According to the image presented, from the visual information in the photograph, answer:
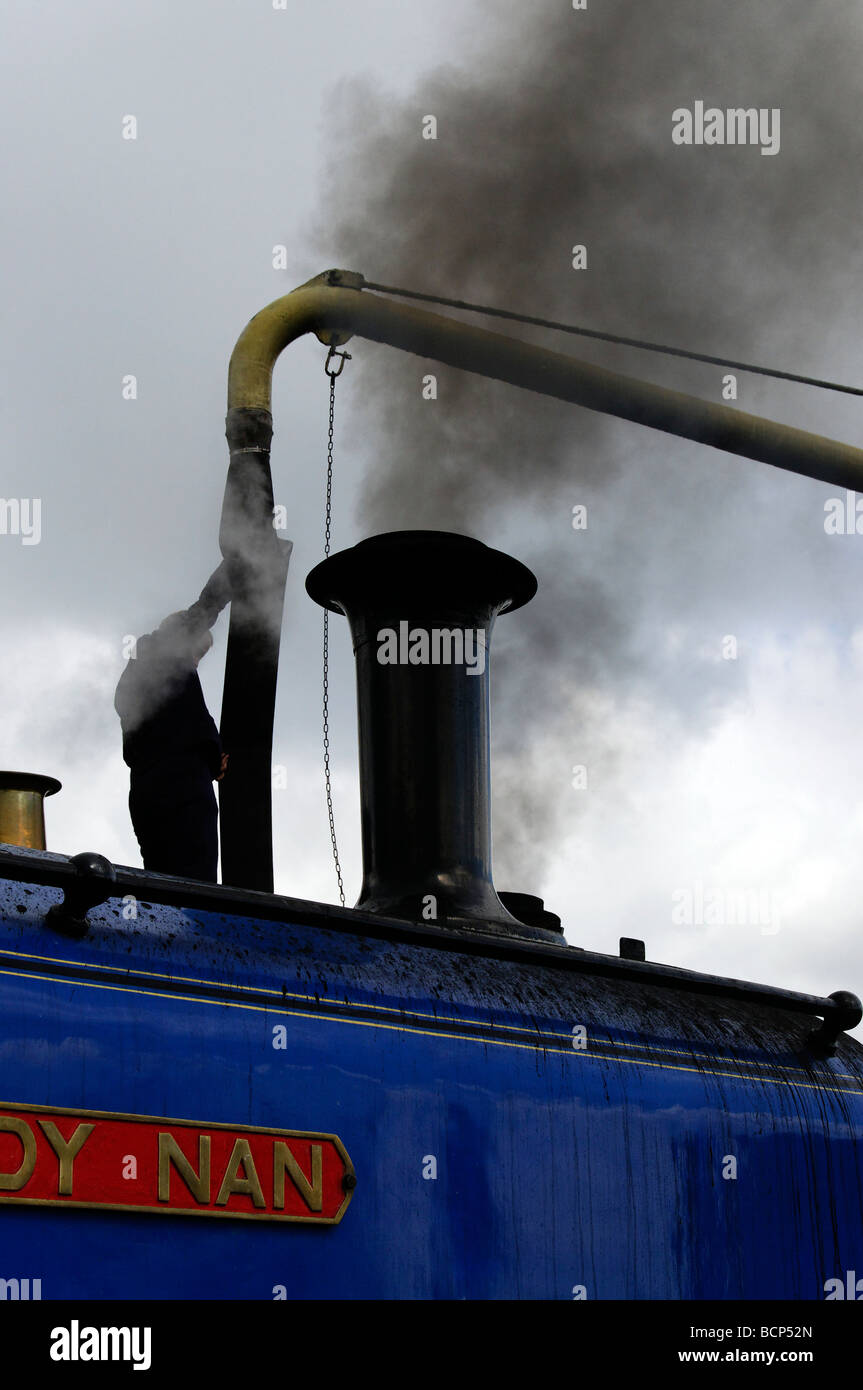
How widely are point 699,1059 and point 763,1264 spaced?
0.43m

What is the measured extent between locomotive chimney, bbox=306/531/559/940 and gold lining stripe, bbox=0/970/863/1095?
39cm

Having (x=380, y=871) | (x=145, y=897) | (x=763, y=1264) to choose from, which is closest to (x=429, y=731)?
(x=380, y=871)

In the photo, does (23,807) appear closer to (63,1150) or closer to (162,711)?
(162,711)

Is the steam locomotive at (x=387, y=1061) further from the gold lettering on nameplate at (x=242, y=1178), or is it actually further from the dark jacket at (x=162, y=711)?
the dark jacket at (x=162, y=711)

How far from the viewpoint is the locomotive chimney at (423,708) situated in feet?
11.1

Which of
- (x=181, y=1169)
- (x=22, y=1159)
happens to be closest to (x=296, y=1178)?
(x=181, y=1169)

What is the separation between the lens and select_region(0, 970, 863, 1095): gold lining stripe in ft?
7.83

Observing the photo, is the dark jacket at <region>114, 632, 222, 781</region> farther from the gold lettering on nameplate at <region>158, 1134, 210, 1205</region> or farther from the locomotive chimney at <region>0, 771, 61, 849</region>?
the gold lettering on nameplate at <region>158, 1134, 210, 1205</region>

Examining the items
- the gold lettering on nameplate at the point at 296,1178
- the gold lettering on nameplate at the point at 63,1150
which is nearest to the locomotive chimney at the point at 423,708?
the gold lettering on nameplate at the point at 296,1178

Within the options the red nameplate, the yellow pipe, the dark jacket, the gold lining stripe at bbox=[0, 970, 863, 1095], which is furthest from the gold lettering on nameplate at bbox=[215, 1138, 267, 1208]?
the yellow pipe

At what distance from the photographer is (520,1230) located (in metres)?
2.80

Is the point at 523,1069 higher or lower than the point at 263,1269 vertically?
higher

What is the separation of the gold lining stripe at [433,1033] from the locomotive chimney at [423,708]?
0.39 m
